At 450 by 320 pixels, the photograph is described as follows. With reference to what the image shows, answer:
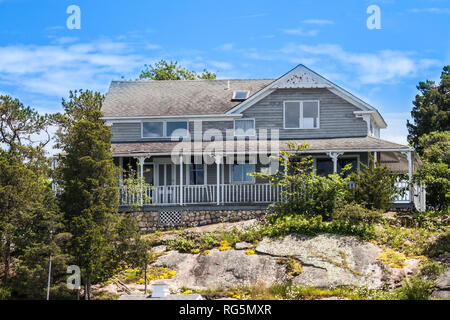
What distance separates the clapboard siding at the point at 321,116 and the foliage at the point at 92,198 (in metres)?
10.6

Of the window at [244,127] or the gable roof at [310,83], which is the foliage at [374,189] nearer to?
the gable roof at [310,83]

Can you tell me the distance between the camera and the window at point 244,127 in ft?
100

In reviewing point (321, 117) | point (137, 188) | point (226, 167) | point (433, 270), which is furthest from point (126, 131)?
point (433, 270)

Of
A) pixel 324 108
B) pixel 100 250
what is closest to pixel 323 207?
pixel 324 108

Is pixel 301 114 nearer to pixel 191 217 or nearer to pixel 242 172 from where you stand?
pixel 242 172

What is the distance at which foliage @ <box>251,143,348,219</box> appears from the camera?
24.7 metres

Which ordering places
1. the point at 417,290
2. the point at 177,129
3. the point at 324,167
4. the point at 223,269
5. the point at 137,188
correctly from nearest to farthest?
1. the point at 417,290
2. the point at 223,269
3. the point at 137,188
4. the point at 324,167
5. the point at 177,129

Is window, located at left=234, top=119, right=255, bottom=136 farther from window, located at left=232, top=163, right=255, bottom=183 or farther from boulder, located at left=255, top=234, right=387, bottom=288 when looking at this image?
boulder, located at left=255, top=234, right=387, bottom=288

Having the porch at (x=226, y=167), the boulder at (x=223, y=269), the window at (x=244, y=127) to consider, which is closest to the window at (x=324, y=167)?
the porch at (x=226, y=167)

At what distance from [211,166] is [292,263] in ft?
32.6

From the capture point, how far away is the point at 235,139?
3059 centimetres

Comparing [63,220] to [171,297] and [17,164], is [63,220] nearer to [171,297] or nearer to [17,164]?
[17,164]

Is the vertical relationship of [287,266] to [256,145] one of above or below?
below

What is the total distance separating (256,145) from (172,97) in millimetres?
6526
